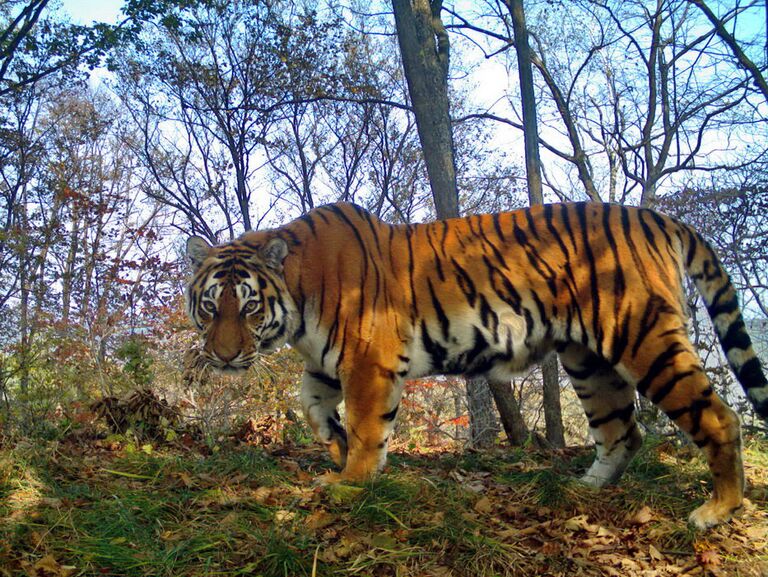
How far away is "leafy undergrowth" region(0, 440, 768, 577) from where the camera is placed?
2.97 m

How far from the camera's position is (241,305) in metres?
4.21

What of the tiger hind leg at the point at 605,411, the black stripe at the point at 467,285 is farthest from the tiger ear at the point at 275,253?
the tiger hind leg at the point at 605,411

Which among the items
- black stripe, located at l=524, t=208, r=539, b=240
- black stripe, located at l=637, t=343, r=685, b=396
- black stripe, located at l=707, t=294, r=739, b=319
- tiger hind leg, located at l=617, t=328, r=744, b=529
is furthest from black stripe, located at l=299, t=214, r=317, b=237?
black stripe, located at l=707, t=294, r=739, b=319

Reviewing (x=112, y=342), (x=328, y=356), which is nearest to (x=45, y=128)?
(x=112, y=342)

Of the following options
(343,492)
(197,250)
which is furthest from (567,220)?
(197,250)

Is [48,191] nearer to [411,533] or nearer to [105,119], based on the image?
[105,119]

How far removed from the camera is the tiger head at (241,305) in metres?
4.13

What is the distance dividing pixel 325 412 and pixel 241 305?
1127 mm

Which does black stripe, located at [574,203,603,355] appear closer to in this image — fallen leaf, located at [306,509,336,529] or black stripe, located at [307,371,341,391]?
black stripe, located at [307,371,341,391]

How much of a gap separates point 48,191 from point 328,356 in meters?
17.7

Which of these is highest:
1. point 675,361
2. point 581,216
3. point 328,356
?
point 581,216

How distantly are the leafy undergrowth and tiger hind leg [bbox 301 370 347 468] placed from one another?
254 mm

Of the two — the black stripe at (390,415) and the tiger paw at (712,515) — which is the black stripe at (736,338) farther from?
the black stripe at (390,415)

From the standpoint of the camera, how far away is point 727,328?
13.4ft
